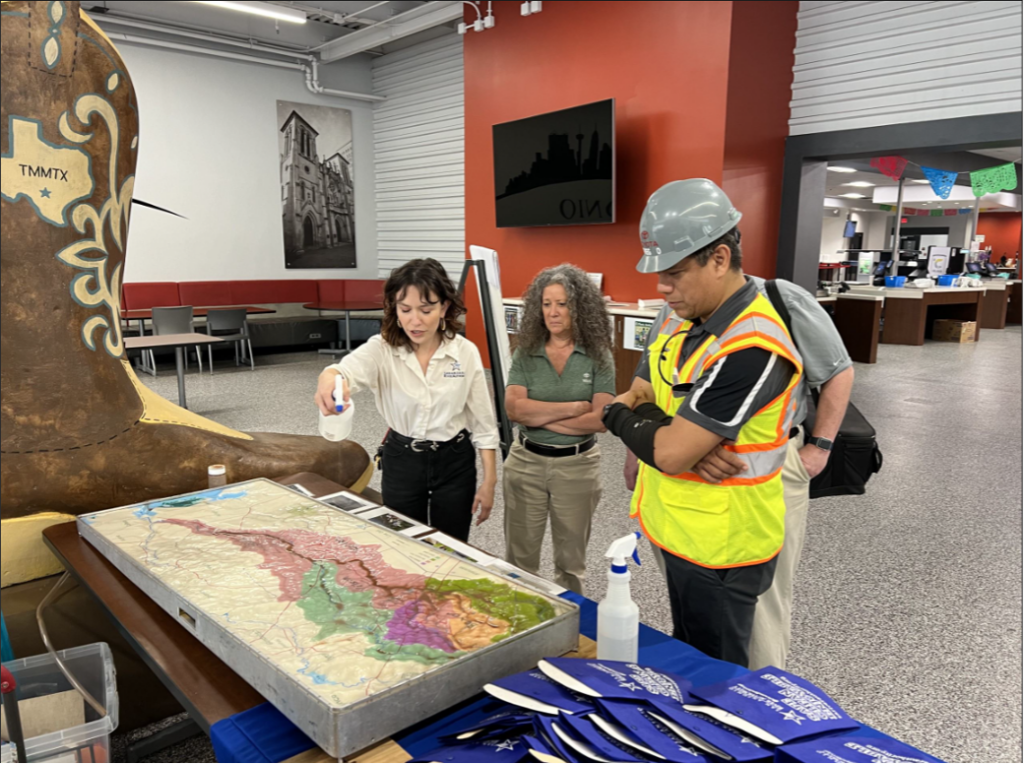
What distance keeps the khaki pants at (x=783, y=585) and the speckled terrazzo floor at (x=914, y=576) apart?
1.57 ft

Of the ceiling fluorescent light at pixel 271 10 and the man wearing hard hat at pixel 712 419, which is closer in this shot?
the man wearing hard hat at pixel 712 419

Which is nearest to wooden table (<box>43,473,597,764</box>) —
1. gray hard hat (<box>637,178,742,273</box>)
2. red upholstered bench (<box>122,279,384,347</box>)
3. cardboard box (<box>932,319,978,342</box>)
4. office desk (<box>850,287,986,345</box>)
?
gray hard hat (<box>637,178,742,273</box>)

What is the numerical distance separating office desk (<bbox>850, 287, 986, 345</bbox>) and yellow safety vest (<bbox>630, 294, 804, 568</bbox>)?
9.55 m

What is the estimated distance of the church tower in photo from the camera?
9.74 meters

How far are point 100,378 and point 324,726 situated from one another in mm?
1255

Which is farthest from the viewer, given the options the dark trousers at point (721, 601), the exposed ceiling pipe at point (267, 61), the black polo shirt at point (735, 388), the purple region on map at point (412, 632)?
the exposed ceiling pipe at point (267, 61)

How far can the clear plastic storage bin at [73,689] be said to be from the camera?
123 centimetres

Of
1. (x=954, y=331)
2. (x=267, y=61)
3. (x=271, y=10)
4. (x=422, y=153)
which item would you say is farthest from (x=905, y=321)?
(x=267, y=61)

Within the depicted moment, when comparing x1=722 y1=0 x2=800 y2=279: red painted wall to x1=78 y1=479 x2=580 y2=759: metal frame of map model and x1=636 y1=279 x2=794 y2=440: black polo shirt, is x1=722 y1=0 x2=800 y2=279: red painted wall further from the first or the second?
x1=78 y1=479 x2=580 y2=759: metal frame of map model

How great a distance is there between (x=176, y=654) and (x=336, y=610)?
285 millimetres

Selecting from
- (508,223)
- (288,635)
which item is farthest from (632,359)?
(288,635)

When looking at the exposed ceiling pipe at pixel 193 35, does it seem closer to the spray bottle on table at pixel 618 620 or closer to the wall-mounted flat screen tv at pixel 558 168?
the wall-mounted flat screen tv at pixel 558 168

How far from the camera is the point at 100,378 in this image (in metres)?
1.74

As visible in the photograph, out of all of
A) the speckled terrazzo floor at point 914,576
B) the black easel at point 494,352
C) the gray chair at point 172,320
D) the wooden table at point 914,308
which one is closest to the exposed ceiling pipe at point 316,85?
the gray chair at point 172,320
